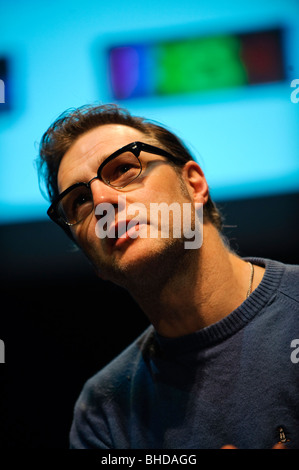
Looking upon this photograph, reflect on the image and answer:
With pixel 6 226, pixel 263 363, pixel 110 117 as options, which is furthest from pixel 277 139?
pixel 6 226

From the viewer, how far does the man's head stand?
875 mm

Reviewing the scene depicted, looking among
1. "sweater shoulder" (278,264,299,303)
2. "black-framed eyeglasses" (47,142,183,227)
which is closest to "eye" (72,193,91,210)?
"black-framed eyeglasses" (47,142,183,227)

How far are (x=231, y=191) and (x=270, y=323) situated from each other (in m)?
0.33

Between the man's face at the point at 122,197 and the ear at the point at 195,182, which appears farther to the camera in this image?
the ear at the point at 195,182

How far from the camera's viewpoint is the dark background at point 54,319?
1.08 metres

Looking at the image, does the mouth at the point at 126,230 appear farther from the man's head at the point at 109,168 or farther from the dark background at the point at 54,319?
the dark background at the point at 54,319

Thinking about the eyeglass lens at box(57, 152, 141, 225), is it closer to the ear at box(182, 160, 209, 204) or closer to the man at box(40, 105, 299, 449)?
the man at box(40, 105, 299, 449)

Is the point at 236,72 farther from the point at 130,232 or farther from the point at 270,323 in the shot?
the point at 270,323

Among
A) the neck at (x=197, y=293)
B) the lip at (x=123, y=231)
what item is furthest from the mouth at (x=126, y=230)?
the neck at (x=197, y=293)

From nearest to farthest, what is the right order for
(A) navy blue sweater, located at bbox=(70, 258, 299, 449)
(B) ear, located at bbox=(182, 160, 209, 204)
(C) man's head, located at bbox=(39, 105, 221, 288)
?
(A) navy blue sweater, located at bbox=(70, 258, 299, 449)
(C) man's head, located at bbox=(39, 105, 221, 288)
(B) ear, located at bbox=(182, 160, 209, 204)

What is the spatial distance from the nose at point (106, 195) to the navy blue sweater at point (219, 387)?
334 mm

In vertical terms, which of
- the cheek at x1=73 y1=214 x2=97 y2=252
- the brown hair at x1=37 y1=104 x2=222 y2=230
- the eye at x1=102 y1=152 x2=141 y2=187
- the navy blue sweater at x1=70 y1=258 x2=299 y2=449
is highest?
the brown hair at x1=37 y1=104 x2=222 y2=230

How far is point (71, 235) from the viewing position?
1.03m

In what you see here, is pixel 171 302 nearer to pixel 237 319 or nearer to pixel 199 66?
pixel 237 319
